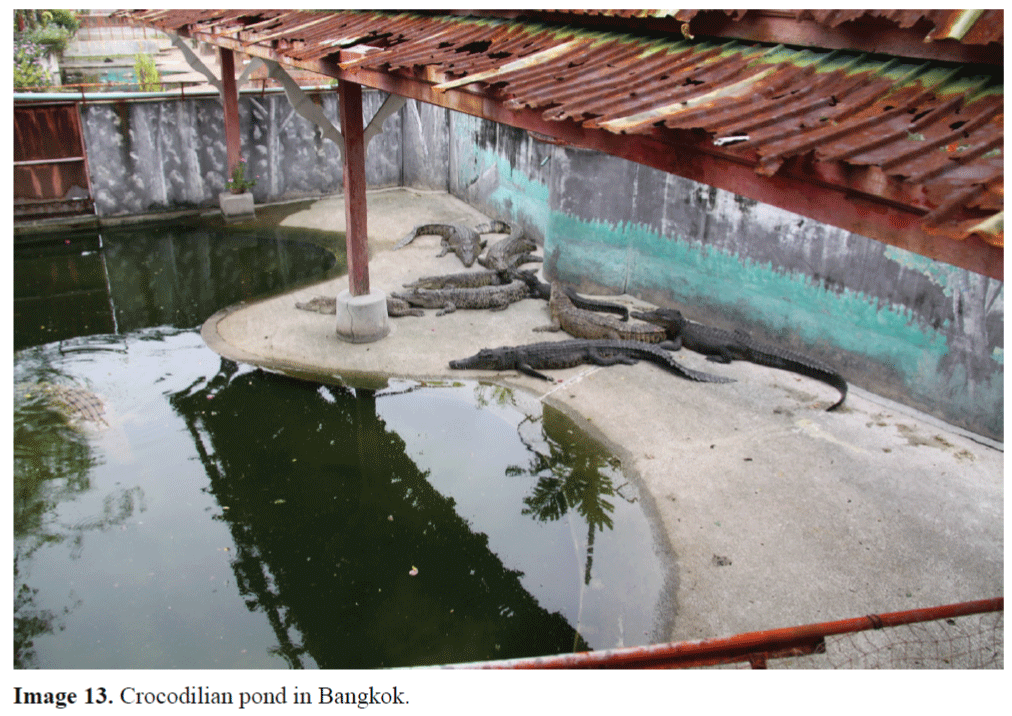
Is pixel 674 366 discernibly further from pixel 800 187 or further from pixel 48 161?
pixel 48 161

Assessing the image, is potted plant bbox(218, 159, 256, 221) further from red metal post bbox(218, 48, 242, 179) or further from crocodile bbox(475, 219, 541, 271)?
crocodile bbox(475, 219, 541, 271)

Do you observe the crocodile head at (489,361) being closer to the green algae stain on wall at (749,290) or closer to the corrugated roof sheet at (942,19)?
the green algae stain on wall at (749,290)

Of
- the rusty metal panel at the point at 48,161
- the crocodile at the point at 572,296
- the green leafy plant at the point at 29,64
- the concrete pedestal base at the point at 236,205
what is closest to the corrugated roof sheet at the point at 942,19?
the crocodile at the point at 572,296

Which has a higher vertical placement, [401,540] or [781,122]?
[781,122]

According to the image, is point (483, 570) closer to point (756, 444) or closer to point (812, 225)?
point (756, 444)

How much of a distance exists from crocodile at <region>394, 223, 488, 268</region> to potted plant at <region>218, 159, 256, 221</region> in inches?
131

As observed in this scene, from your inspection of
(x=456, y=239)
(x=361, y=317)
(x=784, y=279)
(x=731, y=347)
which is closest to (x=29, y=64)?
(x=456, y=239)

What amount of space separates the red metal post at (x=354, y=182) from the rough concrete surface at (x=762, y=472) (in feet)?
2.78

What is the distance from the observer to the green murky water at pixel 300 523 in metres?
4.40

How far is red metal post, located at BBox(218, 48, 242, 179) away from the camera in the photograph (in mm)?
11883

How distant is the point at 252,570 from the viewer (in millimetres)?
4898

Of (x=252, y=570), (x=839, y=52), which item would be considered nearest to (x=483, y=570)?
(x=252, y=570)

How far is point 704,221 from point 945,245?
6.44 m

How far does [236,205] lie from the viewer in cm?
1304
